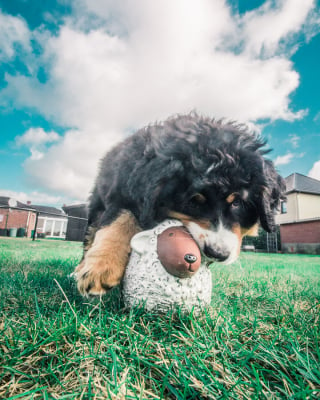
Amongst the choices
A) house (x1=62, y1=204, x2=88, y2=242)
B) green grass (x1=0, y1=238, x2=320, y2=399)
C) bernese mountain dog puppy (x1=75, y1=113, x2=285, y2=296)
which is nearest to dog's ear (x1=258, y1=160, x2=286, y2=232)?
bernese mountain dog puppy (x1=75, y1=113, x2=285, y2=296)

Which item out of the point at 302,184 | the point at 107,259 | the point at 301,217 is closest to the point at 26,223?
the point at 301,217

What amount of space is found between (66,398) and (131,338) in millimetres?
432

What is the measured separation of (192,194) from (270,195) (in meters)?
0.85

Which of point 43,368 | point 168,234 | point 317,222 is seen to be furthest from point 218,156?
point 317,222

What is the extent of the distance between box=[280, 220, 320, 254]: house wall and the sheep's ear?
22.3 metres

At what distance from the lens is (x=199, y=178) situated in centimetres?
212

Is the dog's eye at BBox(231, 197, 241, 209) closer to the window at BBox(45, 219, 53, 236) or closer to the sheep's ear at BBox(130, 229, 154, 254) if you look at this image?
the sheep's ear at BBox(130, 229, 154, 254)

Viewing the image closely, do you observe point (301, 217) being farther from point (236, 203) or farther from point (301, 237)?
point (236, 203)

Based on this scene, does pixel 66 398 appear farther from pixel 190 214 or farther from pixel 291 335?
pixel 190 214

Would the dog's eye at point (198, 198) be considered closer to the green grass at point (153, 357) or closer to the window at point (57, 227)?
the green grass at point (153, 357)

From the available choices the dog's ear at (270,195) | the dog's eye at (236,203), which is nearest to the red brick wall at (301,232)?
the dog's ear at (270,195)

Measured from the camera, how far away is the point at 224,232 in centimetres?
208

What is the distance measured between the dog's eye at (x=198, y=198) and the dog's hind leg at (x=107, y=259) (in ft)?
2.14

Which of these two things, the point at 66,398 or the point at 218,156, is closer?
the point at 66,398
